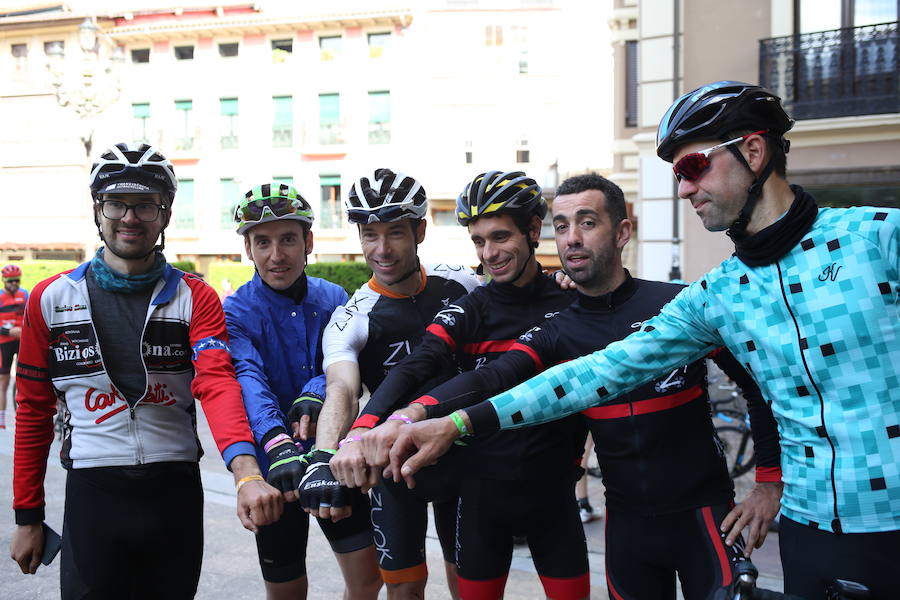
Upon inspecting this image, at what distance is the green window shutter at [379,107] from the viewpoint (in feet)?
105

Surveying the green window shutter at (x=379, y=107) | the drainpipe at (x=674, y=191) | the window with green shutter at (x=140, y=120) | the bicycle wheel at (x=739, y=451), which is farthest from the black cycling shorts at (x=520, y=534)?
the window with green shutter at (x=140, y=120)

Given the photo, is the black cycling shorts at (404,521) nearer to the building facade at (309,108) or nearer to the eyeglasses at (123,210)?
the eyeglasses at (123,210)

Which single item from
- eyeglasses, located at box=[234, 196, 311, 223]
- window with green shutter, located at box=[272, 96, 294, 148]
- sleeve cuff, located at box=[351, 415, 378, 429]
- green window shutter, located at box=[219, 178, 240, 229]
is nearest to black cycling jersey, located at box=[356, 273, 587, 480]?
sleeve cuff, located at box=[351, 415, 378, 429]

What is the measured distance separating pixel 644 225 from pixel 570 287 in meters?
9.59

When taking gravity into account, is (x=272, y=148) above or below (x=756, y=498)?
above

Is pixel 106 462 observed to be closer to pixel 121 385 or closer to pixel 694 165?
pixel 121 385

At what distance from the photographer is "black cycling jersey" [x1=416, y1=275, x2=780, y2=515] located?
2.55 m

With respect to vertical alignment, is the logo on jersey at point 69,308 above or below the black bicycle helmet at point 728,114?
below

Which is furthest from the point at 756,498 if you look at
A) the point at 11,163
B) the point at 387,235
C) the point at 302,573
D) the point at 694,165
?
the point at 11,163

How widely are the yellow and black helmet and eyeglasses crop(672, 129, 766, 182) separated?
1.08m

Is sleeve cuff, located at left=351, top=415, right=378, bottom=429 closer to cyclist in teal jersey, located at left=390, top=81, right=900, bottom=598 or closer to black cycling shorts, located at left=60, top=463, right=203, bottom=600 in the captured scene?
cyclist in teal jersey, located at left=390, top=81, right=900, bottom=598

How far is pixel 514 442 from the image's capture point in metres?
3.05

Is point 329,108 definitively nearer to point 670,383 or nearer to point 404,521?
point 404,521

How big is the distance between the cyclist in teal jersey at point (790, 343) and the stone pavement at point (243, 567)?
2.79 m
